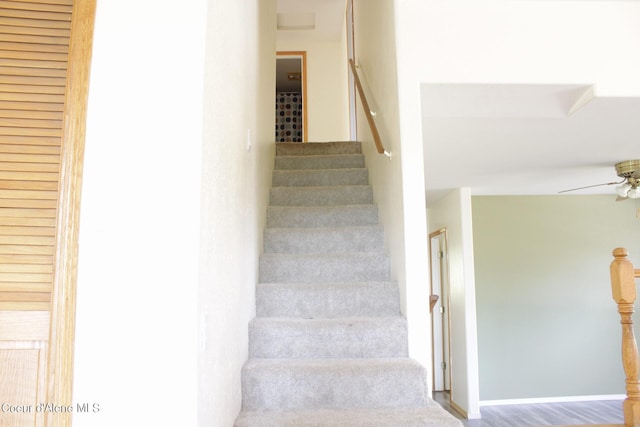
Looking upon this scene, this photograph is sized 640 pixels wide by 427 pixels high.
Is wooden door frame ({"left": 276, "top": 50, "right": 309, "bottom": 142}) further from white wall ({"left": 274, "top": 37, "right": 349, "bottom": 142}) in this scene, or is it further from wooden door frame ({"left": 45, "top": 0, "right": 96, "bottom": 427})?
wooden door frame ({"left": 45, "top": 0, "right": 96, "bottom": 427})

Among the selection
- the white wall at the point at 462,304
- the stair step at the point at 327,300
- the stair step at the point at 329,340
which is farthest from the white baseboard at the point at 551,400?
the stair step at the point at 329,340

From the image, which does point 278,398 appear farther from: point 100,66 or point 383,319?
point 100,66

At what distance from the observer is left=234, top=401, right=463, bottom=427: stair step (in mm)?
1977

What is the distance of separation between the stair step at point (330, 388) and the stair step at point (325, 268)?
872 mm

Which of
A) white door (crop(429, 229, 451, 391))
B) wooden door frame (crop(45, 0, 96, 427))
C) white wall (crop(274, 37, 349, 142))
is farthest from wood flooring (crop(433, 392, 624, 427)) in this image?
wooden door frame (crop(45, 0, 96, 427))

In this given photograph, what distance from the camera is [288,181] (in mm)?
4105

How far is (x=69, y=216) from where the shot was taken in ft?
4.54

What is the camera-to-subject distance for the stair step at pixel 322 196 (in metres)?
3.81

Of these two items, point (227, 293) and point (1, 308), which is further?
point (227, 293)

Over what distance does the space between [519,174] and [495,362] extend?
7.97 feet

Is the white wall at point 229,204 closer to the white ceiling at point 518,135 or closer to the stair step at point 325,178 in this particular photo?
the stair step at point 325,178

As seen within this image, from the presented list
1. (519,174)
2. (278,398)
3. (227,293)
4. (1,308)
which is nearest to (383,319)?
(278,398)

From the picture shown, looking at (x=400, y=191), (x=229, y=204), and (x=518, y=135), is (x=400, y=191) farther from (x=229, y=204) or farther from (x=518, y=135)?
(x=518, y=135)

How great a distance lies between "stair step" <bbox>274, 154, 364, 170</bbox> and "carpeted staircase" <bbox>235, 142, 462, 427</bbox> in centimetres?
7
